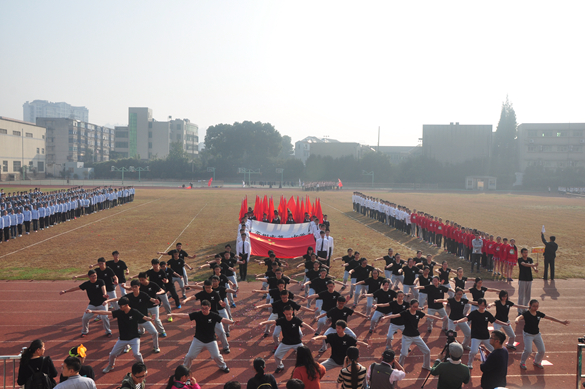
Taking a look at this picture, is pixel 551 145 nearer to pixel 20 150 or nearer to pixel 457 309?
pixel 457 309

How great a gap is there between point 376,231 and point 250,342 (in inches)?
799

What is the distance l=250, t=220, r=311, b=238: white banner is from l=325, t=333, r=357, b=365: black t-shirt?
13532mm

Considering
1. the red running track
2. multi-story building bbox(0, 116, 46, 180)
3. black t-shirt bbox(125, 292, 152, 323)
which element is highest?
multi-story building bbox(0, 116, 46, 180)

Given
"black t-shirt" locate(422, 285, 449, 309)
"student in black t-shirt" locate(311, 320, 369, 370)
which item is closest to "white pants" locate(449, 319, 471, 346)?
"black t-shirt" locate(422, 285, 449, 309)

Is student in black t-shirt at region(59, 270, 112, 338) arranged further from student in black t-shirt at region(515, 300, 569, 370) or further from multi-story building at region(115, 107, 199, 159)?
multi-story building at region(115, 107, 199, 159)

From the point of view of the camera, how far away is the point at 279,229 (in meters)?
22.2

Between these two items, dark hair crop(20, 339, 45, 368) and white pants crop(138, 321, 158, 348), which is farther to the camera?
white pants crop(138, 321, 158, 348)

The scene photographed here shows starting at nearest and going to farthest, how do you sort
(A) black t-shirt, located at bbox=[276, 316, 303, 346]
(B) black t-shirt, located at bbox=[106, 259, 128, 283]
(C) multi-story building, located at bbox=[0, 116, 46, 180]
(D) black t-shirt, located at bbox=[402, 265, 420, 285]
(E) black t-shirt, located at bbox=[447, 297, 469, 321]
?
(A) black t-shirt, located at bbox=[276, 316, 303, 346] → (E) black t-shirt, located at bbox=[447, 297, 469, 321] → (B) black t-shirt, located at bbox=[106, 259, 128, 283] → (D) black t-shirt, located at bbox=[402, 265, 420, 285] → (C) multi-story building, located at bbox=[0, 116, 46, 180]

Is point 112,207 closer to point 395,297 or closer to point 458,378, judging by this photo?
point 395,297

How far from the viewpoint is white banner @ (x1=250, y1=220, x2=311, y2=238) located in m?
21.8

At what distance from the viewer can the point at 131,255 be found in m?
20.5

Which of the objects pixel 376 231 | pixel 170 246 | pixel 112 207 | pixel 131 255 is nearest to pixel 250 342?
pixel 131 255

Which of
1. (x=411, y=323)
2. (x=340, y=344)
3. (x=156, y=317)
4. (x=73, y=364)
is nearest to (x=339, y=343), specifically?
(x=340, y=344)

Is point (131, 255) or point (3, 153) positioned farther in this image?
point (3, 153)
